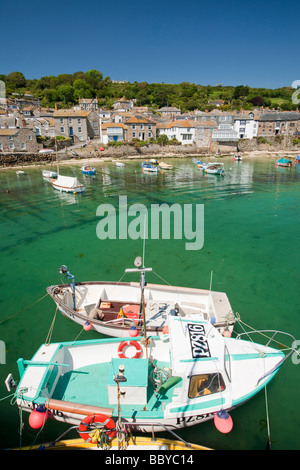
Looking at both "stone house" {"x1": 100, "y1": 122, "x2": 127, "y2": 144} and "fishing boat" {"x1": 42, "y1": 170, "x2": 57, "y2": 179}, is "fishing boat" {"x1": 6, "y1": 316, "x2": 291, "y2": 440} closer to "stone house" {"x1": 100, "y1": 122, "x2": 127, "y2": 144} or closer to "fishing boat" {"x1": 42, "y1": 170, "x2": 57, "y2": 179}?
"fishing boat" {"x1": 42, "y1": 170, "x2": 57, "y2": 179}

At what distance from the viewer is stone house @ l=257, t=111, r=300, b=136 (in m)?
93.7

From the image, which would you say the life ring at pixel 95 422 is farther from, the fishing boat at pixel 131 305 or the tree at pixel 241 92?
the tree at pixel 241 92

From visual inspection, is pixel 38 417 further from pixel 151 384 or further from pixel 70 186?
pixel 70 186

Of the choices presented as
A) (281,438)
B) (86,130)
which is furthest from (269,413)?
(86,130)

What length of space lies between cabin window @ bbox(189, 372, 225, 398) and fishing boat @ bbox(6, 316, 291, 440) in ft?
0.10

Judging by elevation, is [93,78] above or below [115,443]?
above

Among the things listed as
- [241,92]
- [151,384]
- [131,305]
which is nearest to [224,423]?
[151,384]

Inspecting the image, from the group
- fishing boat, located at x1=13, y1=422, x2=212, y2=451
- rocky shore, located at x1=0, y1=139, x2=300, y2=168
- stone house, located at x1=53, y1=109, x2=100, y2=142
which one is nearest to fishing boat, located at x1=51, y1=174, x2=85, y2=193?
rocky shore, located at x1=0, y1=139, x2=300, y2=168

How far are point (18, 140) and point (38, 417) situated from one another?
242ft

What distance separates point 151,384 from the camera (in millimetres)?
8719

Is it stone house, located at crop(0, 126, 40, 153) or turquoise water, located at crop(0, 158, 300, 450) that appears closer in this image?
turquoise water, located at crop(0, 158, 300, 450)

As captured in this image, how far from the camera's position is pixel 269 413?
9148 mm

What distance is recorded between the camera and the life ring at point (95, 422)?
718 cm

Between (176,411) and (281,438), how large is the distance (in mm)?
3698
